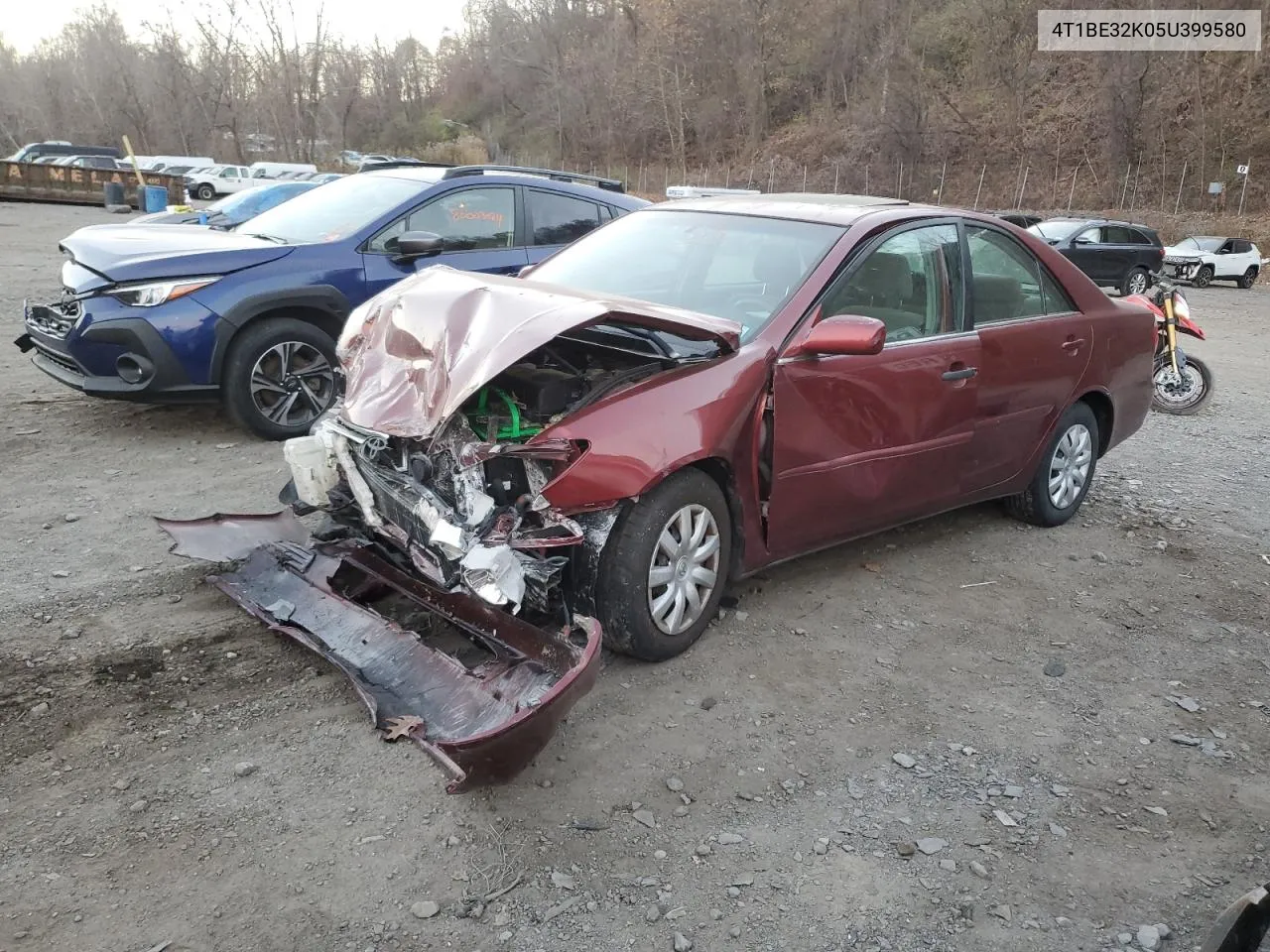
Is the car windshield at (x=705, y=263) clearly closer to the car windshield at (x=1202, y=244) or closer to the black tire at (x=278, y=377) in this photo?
the black tire at (x=278, y=377)

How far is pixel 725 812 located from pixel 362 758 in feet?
3.83

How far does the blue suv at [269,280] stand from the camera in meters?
5.73

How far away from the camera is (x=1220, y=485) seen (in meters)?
6.61

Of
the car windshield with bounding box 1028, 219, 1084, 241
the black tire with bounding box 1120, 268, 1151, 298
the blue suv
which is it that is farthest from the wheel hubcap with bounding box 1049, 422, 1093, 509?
the black tire with bounding box 1120, 268, 1151, 298

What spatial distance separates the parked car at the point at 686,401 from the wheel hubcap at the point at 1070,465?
40 cm

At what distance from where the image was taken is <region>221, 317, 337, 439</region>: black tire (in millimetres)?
6004

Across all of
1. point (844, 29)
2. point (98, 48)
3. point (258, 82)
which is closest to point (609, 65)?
point (844, 29)

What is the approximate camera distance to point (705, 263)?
436 centimetres

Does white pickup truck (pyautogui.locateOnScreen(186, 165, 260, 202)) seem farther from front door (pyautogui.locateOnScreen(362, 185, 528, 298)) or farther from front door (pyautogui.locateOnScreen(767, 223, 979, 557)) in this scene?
front door (pyautogui.locateOnScreen(767, 223, 979, 557))

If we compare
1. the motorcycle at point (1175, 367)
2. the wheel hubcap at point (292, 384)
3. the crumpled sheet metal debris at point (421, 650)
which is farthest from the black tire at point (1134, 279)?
the crumpled sheet metal debris at point (421, 650)

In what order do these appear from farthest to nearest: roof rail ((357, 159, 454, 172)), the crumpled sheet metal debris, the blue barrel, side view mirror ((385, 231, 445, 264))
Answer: the blue barrel
roof rail ((357, 159, 454, 172))
side view mirror ((385, 231, 445, 264))
the crumpled sheet metal debris

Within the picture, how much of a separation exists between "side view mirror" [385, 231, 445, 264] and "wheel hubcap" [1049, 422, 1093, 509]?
4.08 m

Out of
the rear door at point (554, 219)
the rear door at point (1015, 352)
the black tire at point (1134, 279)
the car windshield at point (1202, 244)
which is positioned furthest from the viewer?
the car windshield at point (1202, 244)

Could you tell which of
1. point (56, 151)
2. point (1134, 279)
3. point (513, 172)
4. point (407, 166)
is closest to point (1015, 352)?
point (513, 172)
